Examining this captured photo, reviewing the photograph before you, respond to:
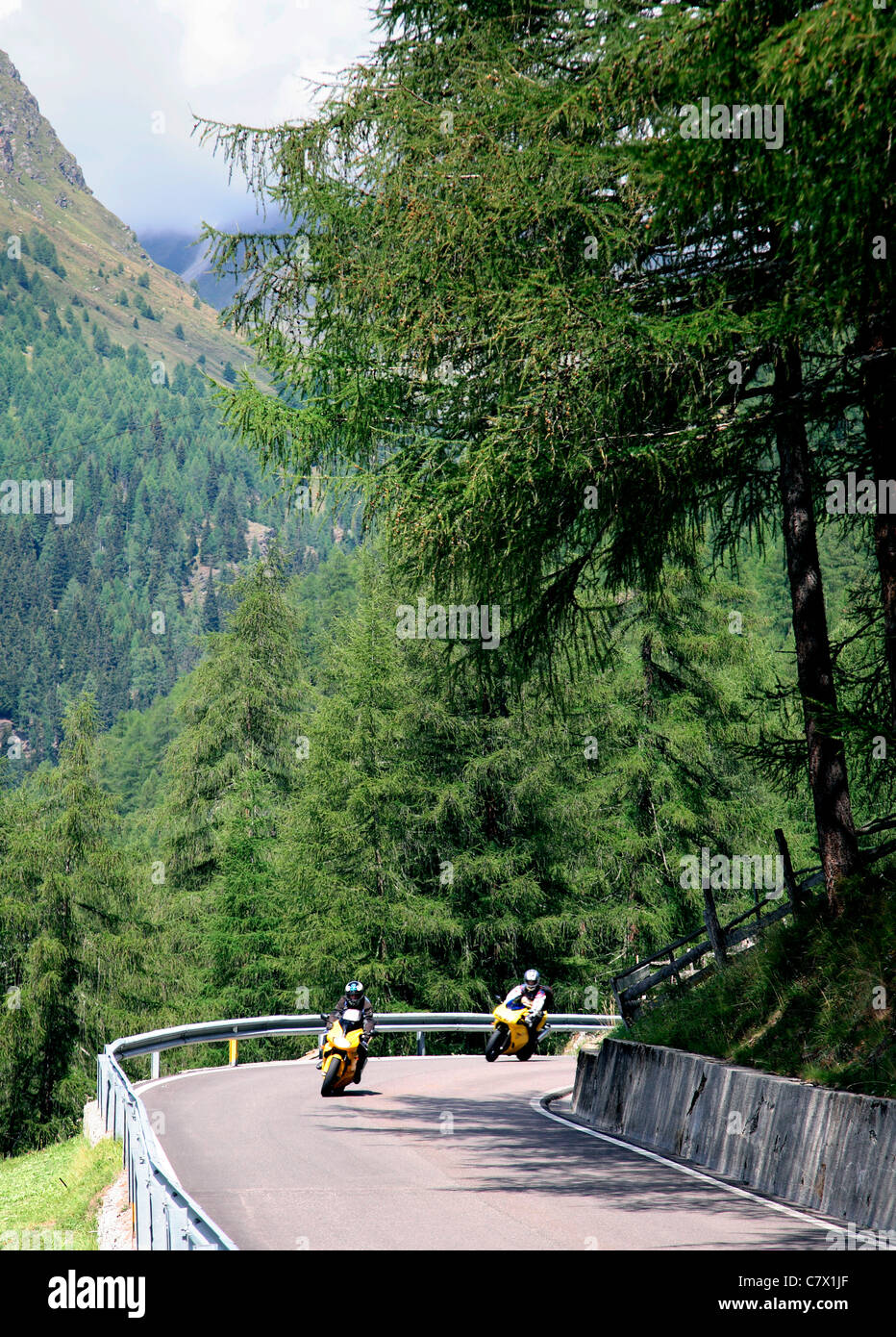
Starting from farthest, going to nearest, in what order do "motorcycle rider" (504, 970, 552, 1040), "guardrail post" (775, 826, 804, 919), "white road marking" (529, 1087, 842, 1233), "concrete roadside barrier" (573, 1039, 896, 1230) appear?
"motorcycle rider" (504, 970, 552, 1040) < "guardrail post" (775, 826, 804, 919) < "white road marking" (529, 1087, 842, 1233) < "concrete roadside barrier" (573, 1039, 896, 1230)

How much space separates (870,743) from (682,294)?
4596 millimetres

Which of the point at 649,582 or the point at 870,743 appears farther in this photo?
the point at 649,582

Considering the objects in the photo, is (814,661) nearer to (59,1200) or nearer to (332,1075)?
(332,1075)

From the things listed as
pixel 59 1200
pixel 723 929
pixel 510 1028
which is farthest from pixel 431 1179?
pixel 510 1028

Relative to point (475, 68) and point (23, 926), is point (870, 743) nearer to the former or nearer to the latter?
point (475, 68)

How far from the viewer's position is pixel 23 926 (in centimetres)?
3531

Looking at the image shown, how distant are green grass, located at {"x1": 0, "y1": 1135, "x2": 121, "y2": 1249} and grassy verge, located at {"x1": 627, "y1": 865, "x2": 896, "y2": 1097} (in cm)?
586

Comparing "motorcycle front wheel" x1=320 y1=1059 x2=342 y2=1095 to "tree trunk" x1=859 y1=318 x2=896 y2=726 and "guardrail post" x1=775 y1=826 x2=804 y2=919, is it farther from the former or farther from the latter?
"tree trunk" x1=859 y1=318 x2=896 y2=726

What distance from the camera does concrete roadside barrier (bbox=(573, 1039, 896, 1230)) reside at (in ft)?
26.9

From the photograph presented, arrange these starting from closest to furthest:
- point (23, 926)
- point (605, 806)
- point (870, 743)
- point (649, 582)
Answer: point (870, 743)
point (649, 582)
point (605, 806)
point (23, 926)

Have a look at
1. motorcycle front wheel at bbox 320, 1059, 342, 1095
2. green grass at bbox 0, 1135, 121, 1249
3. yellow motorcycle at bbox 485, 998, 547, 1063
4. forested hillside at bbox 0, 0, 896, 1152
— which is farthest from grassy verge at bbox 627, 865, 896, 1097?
green grass at bbox 0, 1135, 121, 1249

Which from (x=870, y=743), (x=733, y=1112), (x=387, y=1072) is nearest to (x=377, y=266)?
(x=870, y=743)

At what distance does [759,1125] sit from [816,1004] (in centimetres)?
130
